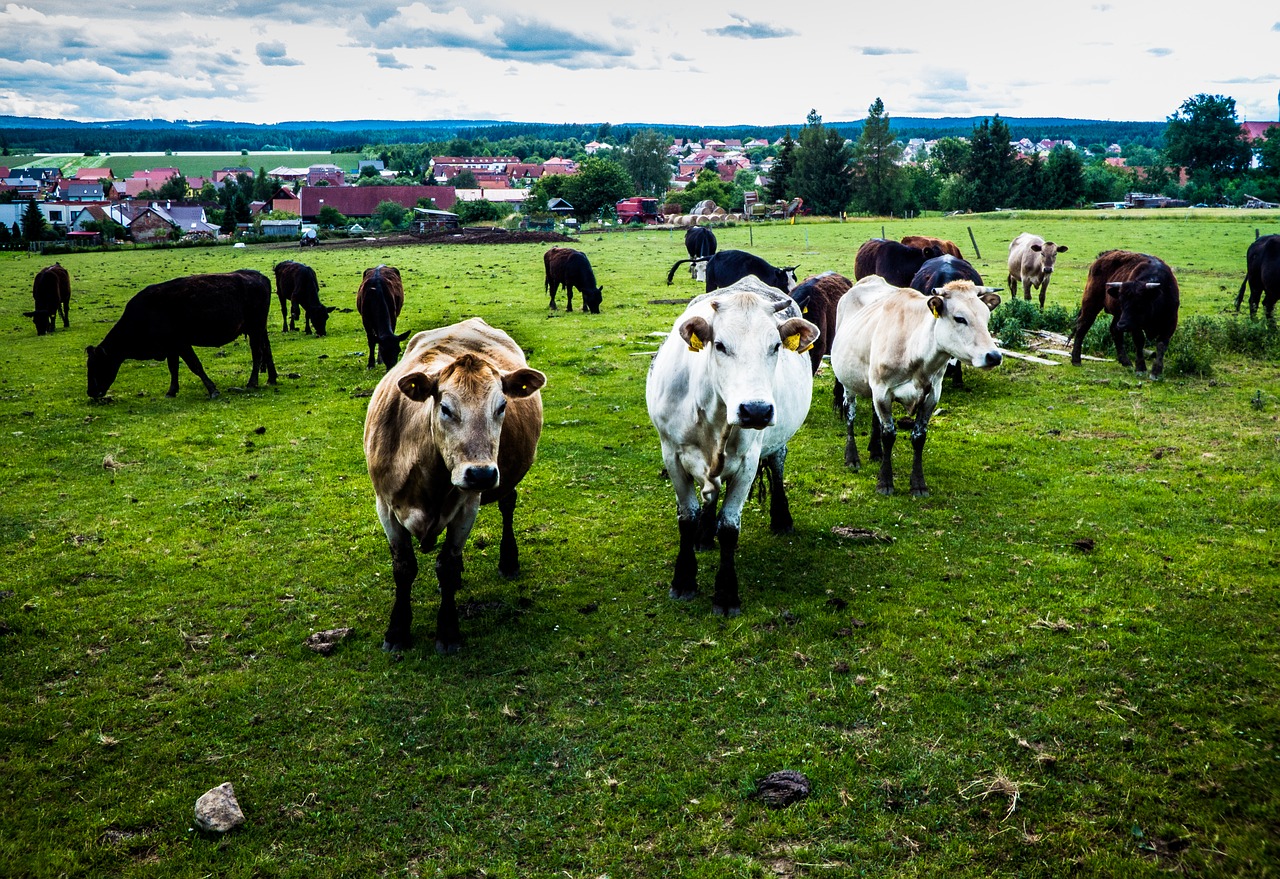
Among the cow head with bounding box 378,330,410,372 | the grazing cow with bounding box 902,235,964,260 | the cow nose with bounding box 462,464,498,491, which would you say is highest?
the grazing cow with bounding box 902,235,964,260

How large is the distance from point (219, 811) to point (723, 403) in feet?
13.9

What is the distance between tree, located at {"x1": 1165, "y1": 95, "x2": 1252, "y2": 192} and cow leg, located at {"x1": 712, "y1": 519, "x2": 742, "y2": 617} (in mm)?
Result: 115351

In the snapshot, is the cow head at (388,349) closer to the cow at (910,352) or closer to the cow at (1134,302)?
the cow at (910,352)

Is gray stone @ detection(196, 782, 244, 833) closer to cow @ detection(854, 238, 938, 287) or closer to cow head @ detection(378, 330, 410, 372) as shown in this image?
cow head @ detection(378, 330, 410, 372)

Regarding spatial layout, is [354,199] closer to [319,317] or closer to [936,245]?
[319,317]

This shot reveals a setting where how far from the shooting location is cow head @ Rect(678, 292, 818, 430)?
5727mm

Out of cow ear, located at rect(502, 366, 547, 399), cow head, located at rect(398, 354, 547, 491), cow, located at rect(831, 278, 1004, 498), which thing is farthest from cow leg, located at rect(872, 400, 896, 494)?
cow head, located at rect(398, 354, 547, 491)

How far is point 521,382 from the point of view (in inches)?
230

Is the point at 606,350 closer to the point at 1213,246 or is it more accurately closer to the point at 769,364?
the point at 769,364

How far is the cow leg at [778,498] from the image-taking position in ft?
26.8

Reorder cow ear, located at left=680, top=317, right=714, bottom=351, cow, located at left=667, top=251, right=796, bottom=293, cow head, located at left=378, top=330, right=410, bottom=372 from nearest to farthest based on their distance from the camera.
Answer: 1. cow ear, located at left=680, top=317, right=714, bottom=351
2. cow head, located at left=378, top=330, right=410, bottom=372
3. cow, located at left=667, top=251, right=796, bottom=293

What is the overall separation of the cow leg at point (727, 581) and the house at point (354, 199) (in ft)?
327

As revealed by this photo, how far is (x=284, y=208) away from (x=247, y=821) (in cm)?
11090

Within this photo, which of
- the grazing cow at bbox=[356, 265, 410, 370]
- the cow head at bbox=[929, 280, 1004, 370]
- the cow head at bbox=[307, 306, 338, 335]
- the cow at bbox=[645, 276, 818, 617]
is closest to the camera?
the cow at bbox=[645, 276, 818, 617]
